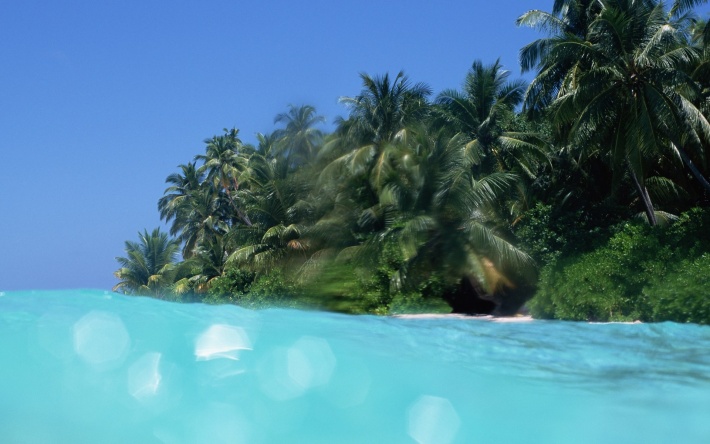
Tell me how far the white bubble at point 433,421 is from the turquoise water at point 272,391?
1 centimetres

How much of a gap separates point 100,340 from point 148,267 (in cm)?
3847

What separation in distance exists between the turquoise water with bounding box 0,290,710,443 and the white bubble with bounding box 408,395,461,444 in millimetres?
13

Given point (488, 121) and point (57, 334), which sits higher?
point (488, 121)

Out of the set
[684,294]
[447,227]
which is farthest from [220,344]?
[447,227]

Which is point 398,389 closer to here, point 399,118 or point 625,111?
point 625,111

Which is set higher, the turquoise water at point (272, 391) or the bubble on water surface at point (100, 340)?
the bubble on water surface at point (100, 340)

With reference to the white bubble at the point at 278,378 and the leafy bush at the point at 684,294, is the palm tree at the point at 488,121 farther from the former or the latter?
the white bubble at the point at 278,378

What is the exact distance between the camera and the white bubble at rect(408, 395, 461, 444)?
213 inches

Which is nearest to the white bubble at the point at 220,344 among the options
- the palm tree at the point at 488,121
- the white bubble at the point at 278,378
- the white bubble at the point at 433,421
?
the white bubble at the point at 278,378

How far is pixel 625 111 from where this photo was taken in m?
20.6

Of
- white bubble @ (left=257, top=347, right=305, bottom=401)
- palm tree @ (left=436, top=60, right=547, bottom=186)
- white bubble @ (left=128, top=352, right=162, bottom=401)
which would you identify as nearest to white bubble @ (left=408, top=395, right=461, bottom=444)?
white bubble @ (left=257, top=347, right=305, bottom=401)

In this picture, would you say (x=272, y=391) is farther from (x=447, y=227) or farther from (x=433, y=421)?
(x=447, y=227)

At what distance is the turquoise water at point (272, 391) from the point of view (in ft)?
17.9

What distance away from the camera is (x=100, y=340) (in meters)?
6.18
